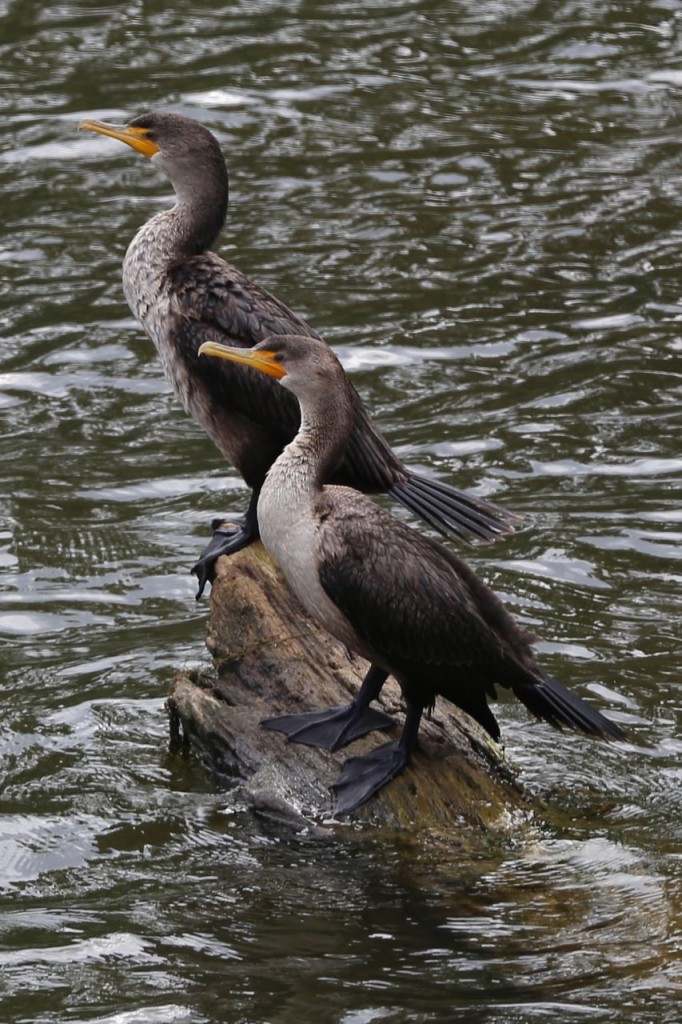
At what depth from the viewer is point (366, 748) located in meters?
6.01

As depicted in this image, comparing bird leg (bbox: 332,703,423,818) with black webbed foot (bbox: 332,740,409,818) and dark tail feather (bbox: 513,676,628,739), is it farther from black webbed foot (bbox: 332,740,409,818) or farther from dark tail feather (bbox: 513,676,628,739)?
dark tail feather (bbox: 513,676,628,739)

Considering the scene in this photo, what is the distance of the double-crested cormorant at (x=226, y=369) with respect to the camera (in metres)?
6.72

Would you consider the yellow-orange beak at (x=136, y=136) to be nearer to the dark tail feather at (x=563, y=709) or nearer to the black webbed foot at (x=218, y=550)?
the black webbed foot at (x=218, y=550)

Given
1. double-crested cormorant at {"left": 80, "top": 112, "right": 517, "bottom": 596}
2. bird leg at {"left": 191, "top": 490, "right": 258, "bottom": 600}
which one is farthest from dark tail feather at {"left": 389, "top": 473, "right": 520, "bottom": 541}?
bird leg at {"left": 191, "top": 490, "right": 258, "bottom": 600}

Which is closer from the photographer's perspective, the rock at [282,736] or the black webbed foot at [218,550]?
the rock at [282,736]

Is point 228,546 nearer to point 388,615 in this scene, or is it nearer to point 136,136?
→ point 388,615

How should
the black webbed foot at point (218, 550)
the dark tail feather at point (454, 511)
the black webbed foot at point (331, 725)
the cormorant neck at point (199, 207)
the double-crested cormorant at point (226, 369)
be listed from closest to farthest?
the black webbed foot at point (331, 725) < the dark tail feather at point (454, 511) < the double-crested cormorant at point (226, 369) < the black webbed foot at point (218, 550) < the cormorant neck at point (199, 207)

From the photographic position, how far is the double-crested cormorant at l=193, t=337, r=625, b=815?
5.73 metres

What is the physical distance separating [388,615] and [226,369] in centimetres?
157

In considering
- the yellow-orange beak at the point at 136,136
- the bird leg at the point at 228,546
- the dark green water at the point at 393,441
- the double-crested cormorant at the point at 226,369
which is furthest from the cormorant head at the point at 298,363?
the yellow-orange beak at the point at 136,136

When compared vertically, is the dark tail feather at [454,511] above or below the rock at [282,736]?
above

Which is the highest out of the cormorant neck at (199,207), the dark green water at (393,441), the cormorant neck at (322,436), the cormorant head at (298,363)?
the cormorant neck at (199,207)

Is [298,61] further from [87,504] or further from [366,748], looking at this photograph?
[366,748]

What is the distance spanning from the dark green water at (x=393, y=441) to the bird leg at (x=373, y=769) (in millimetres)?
164
